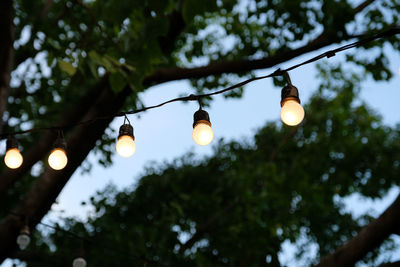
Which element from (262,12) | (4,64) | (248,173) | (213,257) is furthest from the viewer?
(248,173)

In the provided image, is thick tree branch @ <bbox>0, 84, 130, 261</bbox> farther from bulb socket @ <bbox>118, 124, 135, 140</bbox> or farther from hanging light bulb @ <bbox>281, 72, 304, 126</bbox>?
hanging light bulb @ <bbox>281, 72, 304, 126</bbox>

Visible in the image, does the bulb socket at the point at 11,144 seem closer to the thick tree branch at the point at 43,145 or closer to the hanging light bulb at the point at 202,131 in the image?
the hanging light bulb at the point at 202,131

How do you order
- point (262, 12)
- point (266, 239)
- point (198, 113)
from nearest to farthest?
1. point (198, 113)
2. point (262, 12)
3. point (266, 239)

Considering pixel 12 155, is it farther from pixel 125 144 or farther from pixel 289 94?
pixel 289 94

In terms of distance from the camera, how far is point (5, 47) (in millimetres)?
5613

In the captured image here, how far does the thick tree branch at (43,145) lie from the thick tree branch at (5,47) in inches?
35.4

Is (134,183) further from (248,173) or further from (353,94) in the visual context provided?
(353,94)

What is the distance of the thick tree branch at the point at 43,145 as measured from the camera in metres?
6.23

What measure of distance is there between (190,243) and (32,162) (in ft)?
14.8

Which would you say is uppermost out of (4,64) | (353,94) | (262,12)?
(353,94)

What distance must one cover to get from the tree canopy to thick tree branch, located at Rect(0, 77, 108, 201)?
0.02 m

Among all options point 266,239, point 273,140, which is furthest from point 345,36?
point 273,140

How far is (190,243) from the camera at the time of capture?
384 inches

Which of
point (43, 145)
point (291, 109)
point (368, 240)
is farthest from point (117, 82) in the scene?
point (368, 240)
